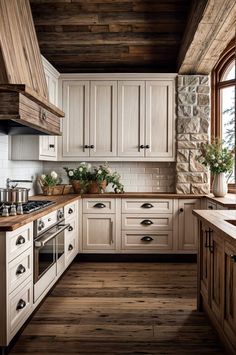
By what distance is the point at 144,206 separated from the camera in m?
4.95

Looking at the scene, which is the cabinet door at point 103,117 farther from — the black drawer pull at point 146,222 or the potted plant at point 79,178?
the black drawer pull at point 146,222

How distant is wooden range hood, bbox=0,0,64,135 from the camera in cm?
271

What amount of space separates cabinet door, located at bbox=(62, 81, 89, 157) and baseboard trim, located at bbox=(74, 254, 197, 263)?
1.38 metres

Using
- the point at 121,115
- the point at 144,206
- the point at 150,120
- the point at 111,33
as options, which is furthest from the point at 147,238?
the point at 111,33

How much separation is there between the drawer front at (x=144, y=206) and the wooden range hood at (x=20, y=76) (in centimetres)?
154

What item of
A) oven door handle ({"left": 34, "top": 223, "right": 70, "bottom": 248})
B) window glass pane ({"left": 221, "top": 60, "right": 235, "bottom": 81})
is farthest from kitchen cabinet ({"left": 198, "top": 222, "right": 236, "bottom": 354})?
window glass pane ({"left": 221, "top": 60, "right": 235, "bottom": 81})

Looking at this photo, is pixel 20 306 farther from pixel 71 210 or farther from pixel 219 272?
pixel 71 210

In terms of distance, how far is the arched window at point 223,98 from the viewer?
5230 mm

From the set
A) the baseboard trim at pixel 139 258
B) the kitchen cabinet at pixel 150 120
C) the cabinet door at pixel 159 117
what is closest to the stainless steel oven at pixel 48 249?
the baseboard trim at pixel 139 258

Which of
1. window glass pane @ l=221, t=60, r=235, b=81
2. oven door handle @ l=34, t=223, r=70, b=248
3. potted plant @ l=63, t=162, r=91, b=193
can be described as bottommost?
oven door handle @ l=34, t=223, r=70, b=248

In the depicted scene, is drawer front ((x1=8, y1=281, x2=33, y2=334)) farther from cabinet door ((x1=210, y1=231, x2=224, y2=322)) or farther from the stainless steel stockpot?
cabinet door ((x1=210, y1=231, x2=224, y2=322))

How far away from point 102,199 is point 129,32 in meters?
2.11

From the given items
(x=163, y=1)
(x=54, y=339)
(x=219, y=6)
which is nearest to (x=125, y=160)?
(x=163, y=1)

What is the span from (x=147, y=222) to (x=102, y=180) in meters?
0.82
